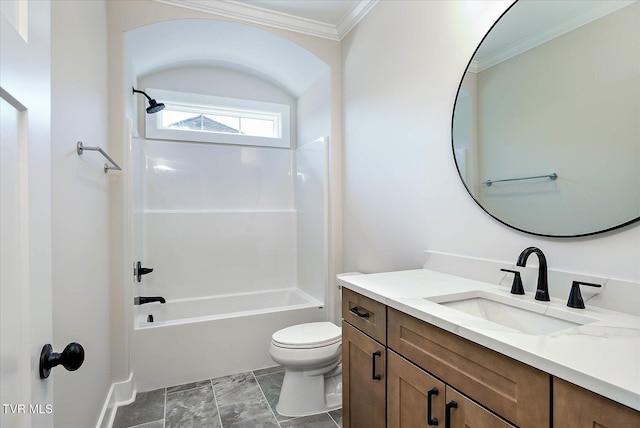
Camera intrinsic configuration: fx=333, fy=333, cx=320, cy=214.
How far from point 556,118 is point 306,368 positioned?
1.76 metres

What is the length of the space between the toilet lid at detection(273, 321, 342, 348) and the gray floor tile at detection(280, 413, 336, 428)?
1.34 ft

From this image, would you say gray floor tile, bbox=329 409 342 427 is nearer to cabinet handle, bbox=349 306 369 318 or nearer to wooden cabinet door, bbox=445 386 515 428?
cabinet handle, bbox=349 306 369 318

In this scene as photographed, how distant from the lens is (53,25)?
1176mm

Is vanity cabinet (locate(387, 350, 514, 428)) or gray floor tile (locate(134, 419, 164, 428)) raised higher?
vanity cabinet (locate(387, 350, 514, 428))

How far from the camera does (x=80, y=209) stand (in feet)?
4.89

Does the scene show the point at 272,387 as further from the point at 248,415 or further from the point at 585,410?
the point at 585,410

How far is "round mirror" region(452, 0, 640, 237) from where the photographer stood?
104 cm

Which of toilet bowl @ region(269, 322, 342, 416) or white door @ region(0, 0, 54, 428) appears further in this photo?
toilet bowl @ region(269, 322, 342, 416)

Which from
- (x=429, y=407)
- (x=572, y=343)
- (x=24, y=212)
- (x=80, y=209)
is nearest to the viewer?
(x=24, y=212)

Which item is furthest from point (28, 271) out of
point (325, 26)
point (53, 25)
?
point (325, 26)

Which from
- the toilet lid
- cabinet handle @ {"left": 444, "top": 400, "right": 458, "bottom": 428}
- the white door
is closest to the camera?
the white door

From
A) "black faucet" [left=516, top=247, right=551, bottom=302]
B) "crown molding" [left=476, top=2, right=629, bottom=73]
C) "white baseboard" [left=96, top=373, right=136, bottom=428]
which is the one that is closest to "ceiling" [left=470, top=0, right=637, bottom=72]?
"crown molding" [left=476, top=2, right=629, bottom=73]

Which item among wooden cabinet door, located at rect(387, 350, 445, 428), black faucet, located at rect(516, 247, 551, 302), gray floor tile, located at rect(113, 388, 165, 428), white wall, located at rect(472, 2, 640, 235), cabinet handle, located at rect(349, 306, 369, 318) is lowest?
gray floor tile, located at rect(113, 388, 165, 428)

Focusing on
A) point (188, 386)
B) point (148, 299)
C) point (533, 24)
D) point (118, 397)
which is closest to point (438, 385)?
point (533, 24)
